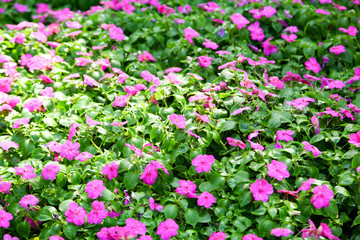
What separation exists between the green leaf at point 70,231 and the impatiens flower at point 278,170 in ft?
3.50

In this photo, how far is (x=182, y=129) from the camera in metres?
2.62

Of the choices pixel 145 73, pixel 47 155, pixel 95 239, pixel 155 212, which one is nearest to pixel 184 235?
pixel 155 212

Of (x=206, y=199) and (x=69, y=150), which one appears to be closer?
(x=206, y=199)

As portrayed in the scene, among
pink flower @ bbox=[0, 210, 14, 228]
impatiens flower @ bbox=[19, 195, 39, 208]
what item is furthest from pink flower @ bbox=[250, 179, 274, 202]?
pink flower @ bbox=[0, 210, 14, 228]

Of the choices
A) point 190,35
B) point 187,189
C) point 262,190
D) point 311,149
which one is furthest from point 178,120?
point 190,35

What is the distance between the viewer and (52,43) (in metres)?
3.48

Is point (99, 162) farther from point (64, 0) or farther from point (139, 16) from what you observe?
point (64, 0)

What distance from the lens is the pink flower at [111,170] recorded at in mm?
2412

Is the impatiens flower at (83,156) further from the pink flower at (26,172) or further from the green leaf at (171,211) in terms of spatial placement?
the green leaf at (171,211)

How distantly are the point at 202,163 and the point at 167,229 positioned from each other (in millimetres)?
419

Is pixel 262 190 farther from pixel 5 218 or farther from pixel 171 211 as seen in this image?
pixel 5 218

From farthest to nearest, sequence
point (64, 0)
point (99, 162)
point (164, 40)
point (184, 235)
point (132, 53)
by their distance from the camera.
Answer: point (64, 0) < point (164, 40) < point (132, 53) < point (99, 162) < point (184, 235)

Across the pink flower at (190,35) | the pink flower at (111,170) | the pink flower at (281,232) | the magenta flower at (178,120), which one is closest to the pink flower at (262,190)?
the pink flower at (281,232)

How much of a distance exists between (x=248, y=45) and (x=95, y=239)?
207 centimetres
